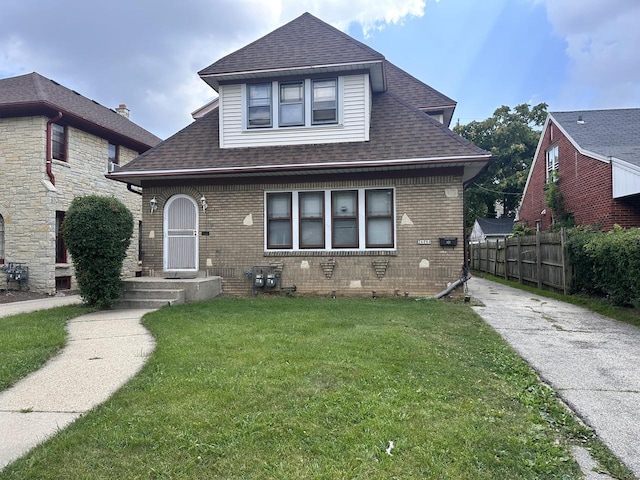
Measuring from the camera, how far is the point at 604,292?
9078 mm

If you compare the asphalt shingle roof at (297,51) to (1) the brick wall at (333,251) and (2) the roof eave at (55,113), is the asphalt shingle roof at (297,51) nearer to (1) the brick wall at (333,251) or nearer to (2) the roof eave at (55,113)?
(1) the brick wall at (333,251)

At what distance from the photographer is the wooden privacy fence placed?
10.7m

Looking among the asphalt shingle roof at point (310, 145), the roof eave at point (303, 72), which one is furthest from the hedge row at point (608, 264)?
the roof eave at point (303, 72)

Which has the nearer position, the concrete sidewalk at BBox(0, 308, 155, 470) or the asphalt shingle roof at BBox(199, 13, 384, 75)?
the concrete sidewalk at BBox(0, 308, 155, 470)

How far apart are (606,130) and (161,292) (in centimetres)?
1715

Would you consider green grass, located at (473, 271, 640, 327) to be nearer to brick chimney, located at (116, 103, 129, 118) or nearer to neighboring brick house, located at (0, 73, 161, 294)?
neighboring brick house, located at (0, 73, 161, 294)

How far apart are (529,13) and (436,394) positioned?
17.1 metres

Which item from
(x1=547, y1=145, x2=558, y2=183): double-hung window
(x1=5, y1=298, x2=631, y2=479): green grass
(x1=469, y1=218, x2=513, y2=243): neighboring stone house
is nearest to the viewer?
(x1=5, y1=298, x2=631, y2=479): green grass

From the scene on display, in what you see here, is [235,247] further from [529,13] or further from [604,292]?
[529,13]

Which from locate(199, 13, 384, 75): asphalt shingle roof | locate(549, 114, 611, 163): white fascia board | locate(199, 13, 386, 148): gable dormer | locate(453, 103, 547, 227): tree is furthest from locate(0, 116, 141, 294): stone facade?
locate(453, 103, 547, 227): tree

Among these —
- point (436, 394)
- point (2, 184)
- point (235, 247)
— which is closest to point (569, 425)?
point (436, 394)

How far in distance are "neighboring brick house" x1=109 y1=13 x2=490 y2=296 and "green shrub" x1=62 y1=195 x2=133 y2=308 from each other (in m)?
2.03

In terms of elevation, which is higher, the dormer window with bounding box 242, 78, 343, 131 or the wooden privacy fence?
the dormer window with bounding box 242, 78, 343, 131

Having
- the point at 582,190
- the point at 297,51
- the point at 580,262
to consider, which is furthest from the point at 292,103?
the point at 582,190
